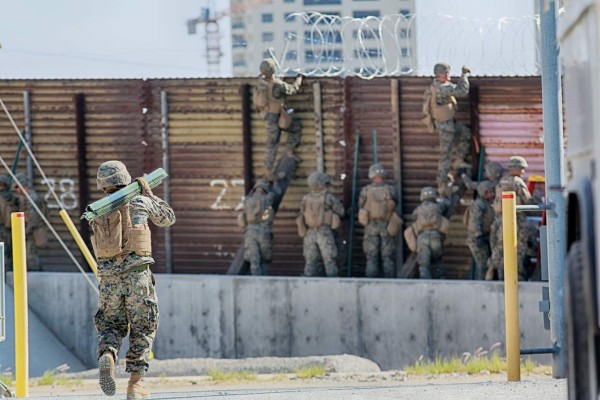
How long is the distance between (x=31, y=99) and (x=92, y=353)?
3637 millimetres

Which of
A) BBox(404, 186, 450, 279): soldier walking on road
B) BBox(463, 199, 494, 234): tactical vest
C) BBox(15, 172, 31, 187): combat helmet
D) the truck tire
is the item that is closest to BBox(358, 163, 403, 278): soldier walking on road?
BBox(404, 186, 450, 279): soldier walking on road

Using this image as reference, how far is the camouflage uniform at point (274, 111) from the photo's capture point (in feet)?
61.9

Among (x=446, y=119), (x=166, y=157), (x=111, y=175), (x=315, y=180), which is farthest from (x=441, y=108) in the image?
(x=111, y=175)

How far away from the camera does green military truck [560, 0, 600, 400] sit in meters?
6.25

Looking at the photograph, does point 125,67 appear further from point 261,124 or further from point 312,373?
point 312,373

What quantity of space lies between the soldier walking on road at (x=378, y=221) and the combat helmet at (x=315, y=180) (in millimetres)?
537

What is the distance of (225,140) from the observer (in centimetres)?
2005

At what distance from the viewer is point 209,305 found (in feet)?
62.1

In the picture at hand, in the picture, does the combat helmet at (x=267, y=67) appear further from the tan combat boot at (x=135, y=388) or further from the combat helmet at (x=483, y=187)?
the tan combat boot at (x=135, y=388)

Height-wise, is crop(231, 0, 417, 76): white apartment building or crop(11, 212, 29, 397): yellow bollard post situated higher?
crop(231, 0, 417, 76): white apartment building

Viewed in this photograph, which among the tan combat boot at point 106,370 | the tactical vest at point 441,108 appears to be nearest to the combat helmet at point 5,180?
the tactical vest at point 441,108

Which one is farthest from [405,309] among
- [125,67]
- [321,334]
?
[125,67]

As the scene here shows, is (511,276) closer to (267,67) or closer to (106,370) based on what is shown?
(106,370)

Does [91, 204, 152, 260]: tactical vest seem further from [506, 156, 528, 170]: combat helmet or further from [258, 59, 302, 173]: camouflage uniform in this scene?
[258, 59, 302, 173]: camouflage uniform
